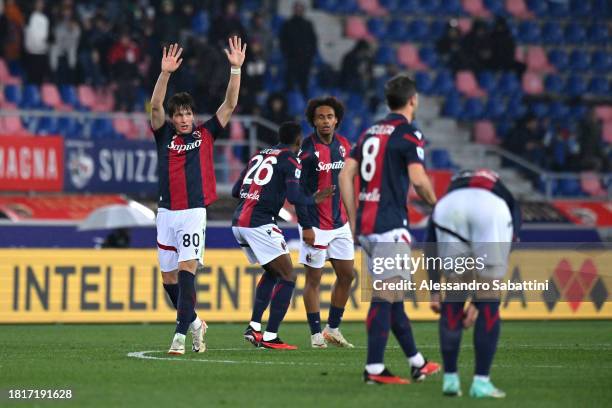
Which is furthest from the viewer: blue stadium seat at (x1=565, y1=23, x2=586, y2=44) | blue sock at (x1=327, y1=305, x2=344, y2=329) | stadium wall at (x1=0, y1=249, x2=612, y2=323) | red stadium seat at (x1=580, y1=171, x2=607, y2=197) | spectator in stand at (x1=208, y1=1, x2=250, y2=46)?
blue stadium seat at (x1=565, y1=23, x2=586, y2=44)

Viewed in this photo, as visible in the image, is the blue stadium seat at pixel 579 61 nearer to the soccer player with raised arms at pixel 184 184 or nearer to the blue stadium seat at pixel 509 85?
the blue stadium seat at pixel 509 85

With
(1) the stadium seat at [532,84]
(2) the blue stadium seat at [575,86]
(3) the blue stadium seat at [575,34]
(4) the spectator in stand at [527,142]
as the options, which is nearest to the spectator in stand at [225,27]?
(4) the spectator in stand at [527,142]

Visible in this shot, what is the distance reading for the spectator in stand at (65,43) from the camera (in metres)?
25.9

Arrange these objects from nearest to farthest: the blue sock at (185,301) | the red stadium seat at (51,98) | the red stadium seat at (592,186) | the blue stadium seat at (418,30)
Answer: the blue sock at (185,301) → the red stadium seat at (51,98) → the red stadium seat at (592,186) → the blue stadium seat at (418,30)

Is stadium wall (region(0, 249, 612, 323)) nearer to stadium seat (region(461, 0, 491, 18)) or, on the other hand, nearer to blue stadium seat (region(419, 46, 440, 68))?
blue stadium seat (region(419, 46, 440, 68))

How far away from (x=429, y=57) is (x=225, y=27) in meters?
6.21

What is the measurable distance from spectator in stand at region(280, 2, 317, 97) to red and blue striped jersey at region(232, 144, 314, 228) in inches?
555

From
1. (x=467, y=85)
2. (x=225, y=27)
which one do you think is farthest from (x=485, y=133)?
(x=225, y=27)

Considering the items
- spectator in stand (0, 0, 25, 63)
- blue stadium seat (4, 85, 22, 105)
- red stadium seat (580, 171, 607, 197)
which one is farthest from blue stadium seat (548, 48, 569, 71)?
blue stadium seat (4, 85, 22, 105)

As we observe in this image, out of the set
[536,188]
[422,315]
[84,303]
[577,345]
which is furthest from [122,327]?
[536,188]

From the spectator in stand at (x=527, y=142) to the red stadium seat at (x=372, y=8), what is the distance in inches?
184

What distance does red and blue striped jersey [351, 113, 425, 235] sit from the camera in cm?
960

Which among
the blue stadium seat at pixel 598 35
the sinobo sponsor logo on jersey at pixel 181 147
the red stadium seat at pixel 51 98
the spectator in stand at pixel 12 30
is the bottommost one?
the sinobo sponsor logo on jersey at pixel 181 147

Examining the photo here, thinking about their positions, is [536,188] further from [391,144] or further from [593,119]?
[391,144]
